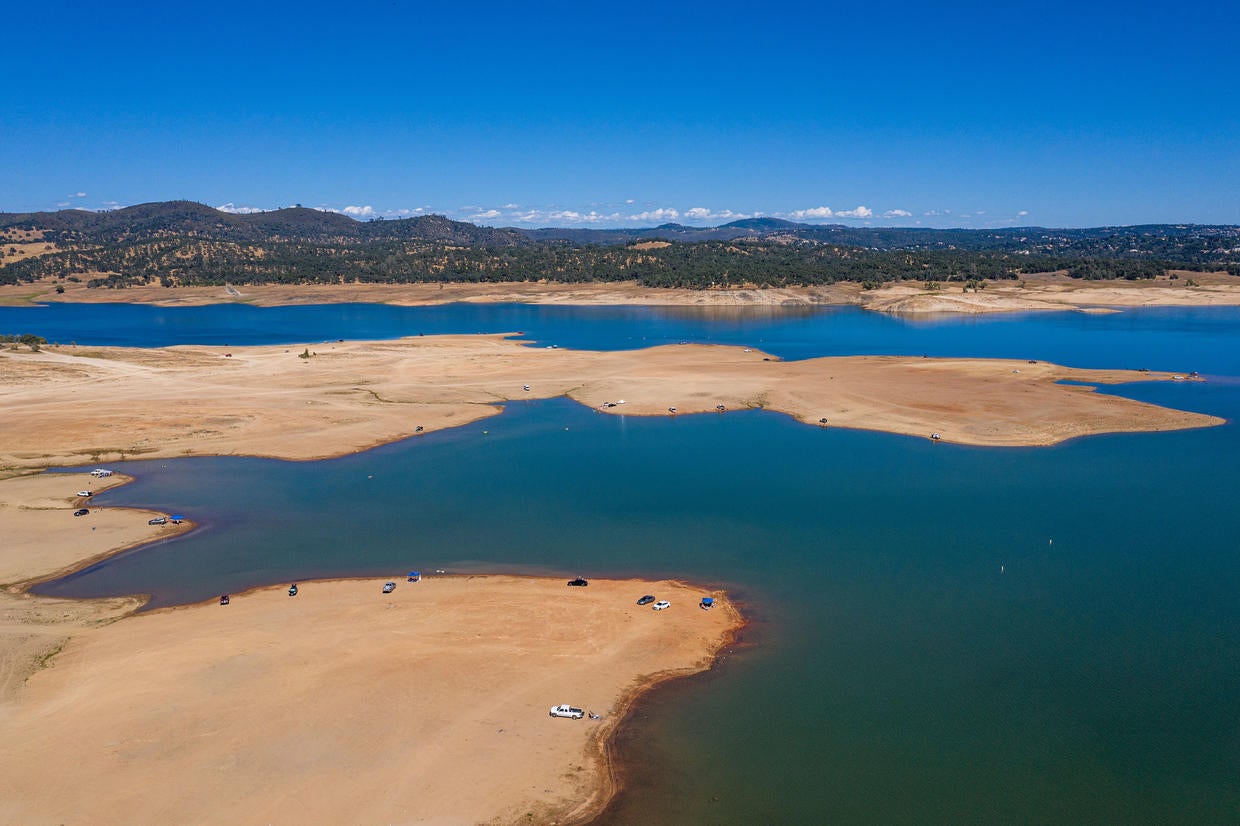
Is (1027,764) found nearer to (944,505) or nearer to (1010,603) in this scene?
(1010,603)

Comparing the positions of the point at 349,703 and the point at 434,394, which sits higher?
the point at 434,394

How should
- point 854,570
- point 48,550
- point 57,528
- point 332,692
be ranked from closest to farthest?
point 332,692 < point 854,570 < point 48,550 < point 57,528

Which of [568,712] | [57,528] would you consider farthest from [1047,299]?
[57,528]

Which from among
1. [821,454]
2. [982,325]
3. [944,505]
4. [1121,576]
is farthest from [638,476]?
[982,325]

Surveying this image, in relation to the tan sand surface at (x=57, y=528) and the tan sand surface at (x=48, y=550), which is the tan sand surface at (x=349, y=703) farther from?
the tan sand surface at (x=57, y=528)

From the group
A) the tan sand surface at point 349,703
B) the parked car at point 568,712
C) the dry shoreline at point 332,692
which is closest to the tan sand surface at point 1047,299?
the dry shoreline at point 332,692

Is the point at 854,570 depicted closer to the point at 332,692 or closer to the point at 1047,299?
the point at 332,692
